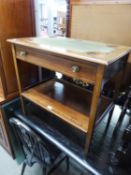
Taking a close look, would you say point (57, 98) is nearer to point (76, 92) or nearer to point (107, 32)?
point (76, 92)

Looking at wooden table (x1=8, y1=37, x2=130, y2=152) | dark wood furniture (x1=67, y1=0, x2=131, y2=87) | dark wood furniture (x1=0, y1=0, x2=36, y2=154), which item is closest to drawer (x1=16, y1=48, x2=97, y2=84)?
wooden table (x1=8, y1=37, x2=130, y2=152)

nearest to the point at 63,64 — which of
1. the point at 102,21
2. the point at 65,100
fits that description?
the point at 65,100

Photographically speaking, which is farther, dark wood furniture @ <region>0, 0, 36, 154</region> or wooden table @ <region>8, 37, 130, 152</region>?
dark wood furniture @ <region>0, 0, 36, 154</region>

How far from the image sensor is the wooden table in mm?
608

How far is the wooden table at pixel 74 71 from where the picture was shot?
0.61 meters

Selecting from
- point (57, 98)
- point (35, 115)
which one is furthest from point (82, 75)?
point (35, 115)

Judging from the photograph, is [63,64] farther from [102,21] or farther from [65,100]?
[102,21]

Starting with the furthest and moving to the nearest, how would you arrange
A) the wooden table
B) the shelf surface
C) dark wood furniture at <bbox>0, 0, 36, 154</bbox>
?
dark wood furniture at <bbox>0, 0, 36, 154</bbox>, the shelf surface, the wooden table

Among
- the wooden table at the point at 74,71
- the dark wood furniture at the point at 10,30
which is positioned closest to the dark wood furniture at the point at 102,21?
the wooden table at the point at 74,71

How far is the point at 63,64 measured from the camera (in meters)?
0.70

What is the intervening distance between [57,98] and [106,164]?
539mm

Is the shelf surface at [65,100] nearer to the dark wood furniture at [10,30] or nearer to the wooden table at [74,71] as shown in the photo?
the wooden table at [74,71]

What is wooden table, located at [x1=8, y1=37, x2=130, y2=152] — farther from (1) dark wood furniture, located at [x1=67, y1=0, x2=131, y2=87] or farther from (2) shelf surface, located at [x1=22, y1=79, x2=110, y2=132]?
(1) dark wood furniture, located at [x1=67, y1=0, x2=131, y2=87]

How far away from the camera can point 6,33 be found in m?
1.05
